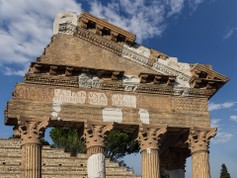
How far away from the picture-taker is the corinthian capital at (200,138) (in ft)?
62.8

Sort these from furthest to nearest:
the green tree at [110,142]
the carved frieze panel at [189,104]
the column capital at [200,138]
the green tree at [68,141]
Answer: the green tree at [110,142] < the green tree at [68,141] < the carved frieze panel at [189,104] < the column capital at [200,138]

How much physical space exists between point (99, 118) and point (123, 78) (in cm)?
195

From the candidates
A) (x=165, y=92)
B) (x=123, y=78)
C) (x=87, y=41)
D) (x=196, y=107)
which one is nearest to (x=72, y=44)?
(x=87, y=41)

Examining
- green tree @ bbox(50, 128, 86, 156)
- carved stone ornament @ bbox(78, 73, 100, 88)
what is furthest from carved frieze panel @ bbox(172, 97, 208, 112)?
green tree @ bbox(50, 128, 86, 156)

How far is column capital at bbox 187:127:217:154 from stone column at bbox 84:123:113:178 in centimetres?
351

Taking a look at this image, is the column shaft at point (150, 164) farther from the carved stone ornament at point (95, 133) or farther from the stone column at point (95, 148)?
the carved stone ornament at point (95, 133)

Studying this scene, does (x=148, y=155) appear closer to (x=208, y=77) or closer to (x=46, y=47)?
(x=208, y=77)

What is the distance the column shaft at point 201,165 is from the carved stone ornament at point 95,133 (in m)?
3.82

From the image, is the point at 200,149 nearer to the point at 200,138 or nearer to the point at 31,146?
the point at 200,138

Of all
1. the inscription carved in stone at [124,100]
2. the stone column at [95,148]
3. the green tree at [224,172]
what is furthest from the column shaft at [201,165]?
the green tree at [224,172]

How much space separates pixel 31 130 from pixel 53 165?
12.0m

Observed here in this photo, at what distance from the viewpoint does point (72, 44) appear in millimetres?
18828

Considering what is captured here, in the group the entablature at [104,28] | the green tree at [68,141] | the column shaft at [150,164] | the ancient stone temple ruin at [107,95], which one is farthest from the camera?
the green tree at [68,141]

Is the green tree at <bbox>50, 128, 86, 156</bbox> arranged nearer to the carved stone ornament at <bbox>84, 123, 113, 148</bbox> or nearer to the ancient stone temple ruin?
the ancient stone temple ruin
